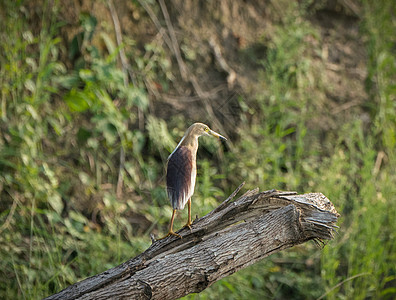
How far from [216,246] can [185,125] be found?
2.57m

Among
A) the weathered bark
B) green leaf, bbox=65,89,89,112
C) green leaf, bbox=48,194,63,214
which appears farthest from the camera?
green leaf, bbox=65,89,89,112

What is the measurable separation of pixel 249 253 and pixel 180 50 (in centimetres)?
325

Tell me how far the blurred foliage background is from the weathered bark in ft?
2.69

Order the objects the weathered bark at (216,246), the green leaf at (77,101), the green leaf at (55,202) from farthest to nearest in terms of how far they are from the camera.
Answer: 1. the green leaf at (77,101)
2. the green leaf at (55,202)
3. the weathered bark at (216,246)

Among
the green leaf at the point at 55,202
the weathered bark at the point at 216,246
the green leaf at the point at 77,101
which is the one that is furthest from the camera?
the green leaf at the point at 77,101

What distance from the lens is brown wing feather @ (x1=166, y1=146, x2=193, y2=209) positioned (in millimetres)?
2078

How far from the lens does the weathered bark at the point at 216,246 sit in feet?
6.81

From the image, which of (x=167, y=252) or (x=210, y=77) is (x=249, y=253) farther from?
(x=210, y=77)

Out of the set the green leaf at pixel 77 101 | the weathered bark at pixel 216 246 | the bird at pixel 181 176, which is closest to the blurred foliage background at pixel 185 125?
the green leaf at pixel 77 101

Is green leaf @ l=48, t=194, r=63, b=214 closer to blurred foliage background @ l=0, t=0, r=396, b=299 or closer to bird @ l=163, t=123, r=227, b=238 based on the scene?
blurred foliage background @ l=0, t=0, r=396, b=299

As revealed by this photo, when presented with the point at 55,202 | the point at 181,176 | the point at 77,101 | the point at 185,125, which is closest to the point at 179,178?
the point at 181,176

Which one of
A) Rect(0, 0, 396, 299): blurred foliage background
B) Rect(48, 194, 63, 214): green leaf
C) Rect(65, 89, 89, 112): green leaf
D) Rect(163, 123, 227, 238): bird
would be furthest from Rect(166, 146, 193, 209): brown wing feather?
Rect(65, 89, 89, 112): green leaf

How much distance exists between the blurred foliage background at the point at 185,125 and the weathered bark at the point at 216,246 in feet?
2.69

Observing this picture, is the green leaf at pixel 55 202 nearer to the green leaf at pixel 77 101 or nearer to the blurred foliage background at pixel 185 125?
the blurred foliage background at pixel 185 125
